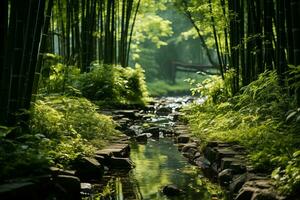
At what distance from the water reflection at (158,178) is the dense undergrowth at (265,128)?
583 millimetres

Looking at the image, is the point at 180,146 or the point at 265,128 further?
the point at 180,146

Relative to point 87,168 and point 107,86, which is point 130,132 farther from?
point 87,168

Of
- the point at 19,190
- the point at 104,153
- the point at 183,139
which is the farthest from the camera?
the point at 183,139

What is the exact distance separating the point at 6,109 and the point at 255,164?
101 inches

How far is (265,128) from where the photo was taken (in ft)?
16.6

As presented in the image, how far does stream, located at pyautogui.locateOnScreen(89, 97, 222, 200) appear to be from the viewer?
4.54 m

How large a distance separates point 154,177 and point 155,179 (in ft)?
0.36

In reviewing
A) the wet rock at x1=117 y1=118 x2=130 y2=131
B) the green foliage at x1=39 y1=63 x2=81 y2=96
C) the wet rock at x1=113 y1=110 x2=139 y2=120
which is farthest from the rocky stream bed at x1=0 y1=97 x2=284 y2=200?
the wet rock at x1=113 y1=110 x2=139 y2=120

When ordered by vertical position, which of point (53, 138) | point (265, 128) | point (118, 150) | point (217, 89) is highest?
point (217, 89)

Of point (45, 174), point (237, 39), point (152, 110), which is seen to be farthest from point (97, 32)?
point (45, 174)

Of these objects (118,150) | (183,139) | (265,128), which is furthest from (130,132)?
(265,128)

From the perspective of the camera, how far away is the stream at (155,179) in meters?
4.54

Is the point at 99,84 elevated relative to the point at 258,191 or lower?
elevated

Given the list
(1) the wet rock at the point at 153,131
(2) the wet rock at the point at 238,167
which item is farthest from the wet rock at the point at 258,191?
(1) the wet rock at the point at 153,131
